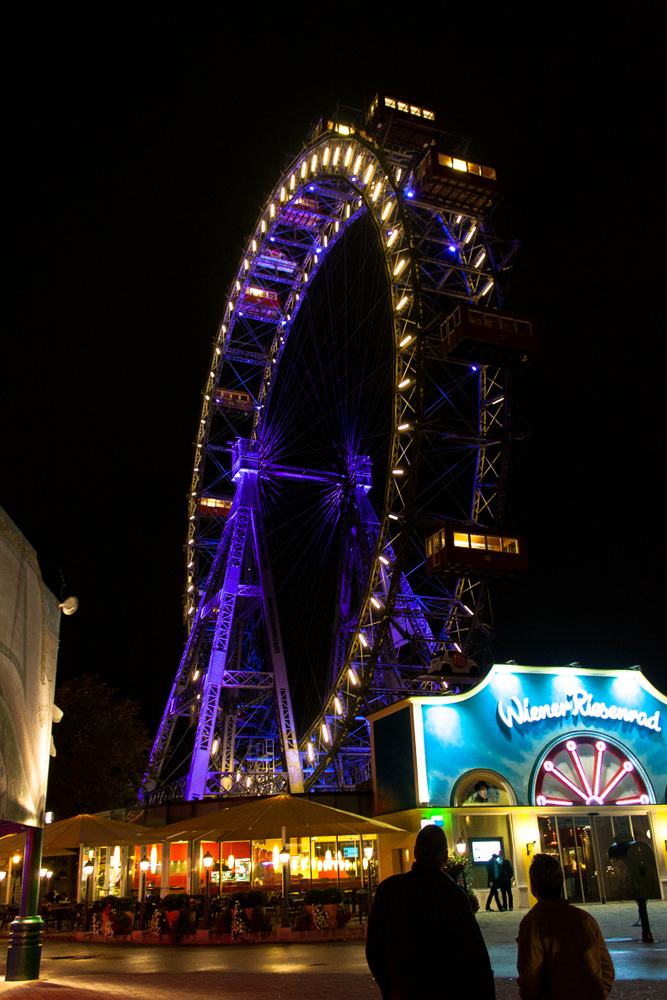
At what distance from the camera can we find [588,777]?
24891 mm

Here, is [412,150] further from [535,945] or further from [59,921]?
[535,945]

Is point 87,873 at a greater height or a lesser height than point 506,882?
greater

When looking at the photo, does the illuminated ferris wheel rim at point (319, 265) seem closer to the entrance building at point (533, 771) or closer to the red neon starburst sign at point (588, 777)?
the entrance building at point (533, 771)

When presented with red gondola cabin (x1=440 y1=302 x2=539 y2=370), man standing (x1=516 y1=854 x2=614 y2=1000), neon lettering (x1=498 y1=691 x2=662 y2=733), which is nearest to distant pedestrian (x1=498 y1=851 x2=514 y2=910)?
neon lettering (x1=498 y1=691 x2=662 y2=733)

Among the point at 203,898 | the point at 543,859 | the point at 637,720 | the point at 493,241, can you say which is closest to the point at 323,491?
the point at 493,241

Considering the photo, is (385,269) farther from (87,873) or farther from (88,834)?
(87,873)

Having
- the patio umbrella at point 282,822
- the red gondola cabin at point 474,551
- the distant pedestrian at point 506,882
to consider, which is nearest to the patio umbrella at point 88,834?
the patio umbrella at point 282,822

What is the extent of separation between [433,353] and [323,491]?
301 inches

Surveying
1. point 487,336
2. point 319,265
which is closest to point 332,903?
point 487,336

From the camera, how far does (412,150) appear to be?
1257 inches

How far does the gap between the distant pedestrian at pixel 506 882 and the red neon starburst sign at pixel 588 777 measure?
3.13 m

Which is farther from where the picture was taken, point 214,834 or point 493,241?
point 493,241

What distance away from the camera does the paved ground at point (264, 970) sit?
10.1 m

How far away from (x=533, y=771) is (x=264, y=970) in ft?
43.6
